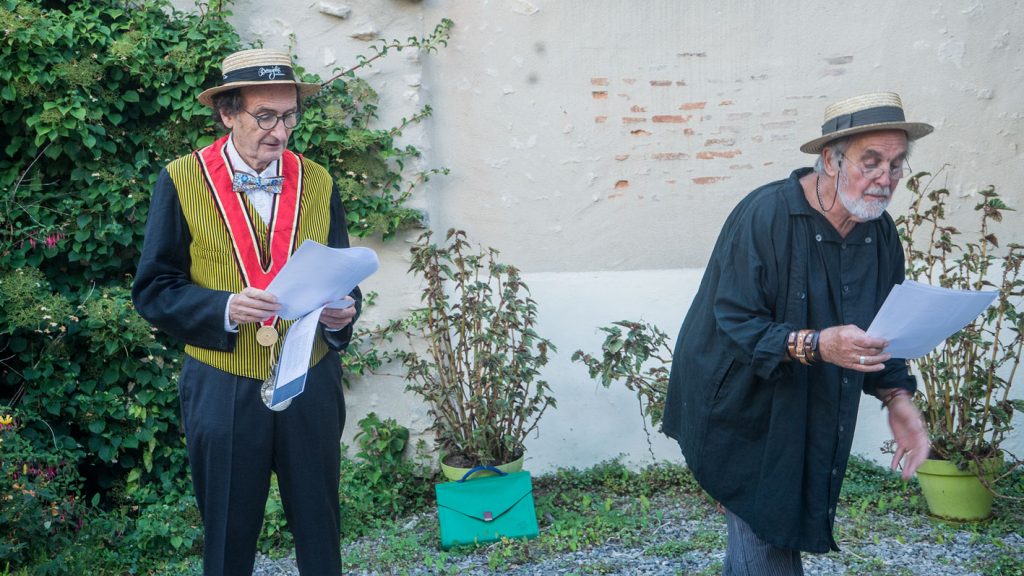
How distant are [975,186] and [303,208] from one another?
3.92 meters

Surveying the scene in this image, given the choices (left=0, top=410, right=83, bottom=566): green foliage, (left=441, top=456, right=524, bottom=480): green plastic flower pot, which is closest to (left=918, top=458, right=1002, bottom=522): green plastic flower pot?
(left=441, top=456, right=524, bottom=480): green plastic flower pot

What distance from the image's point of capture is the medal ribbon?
2.85 metres

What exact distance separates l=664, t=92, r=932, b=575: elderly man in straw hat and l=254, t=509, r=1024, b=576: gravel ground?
161 cm

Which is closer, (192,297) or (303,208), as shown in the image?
(192,297)

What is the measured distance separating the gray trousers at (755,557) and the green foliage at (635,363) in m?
1.87

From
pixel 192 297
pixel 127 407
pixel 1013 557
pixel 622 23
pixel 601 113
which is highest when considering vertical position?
pixel 622 23

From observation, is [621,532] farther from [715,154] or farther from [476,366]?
[715,154]

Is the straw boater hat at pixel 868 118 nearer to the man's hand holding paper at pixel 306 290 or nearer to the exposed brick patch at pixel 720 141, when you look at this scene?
the man's hand holding paper at pixel 306 290

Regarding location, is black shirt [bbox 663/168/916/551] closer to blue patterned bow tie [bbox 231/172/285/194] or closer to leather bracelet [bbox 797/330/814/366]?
leather bracelet [bbox 797/330/814/366]

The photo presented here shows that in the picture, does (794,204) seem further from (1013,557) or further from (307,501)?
(1013,557)

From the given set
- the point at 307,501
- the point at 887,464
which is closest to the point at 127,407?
the point at 307,501

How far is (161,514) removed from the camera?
4.58 meters

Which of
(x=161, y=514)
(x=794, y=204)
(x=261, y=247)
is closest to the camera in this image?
(x=794, y=204)

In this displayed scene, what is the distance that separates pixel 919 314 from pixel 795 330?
0.31 metres
